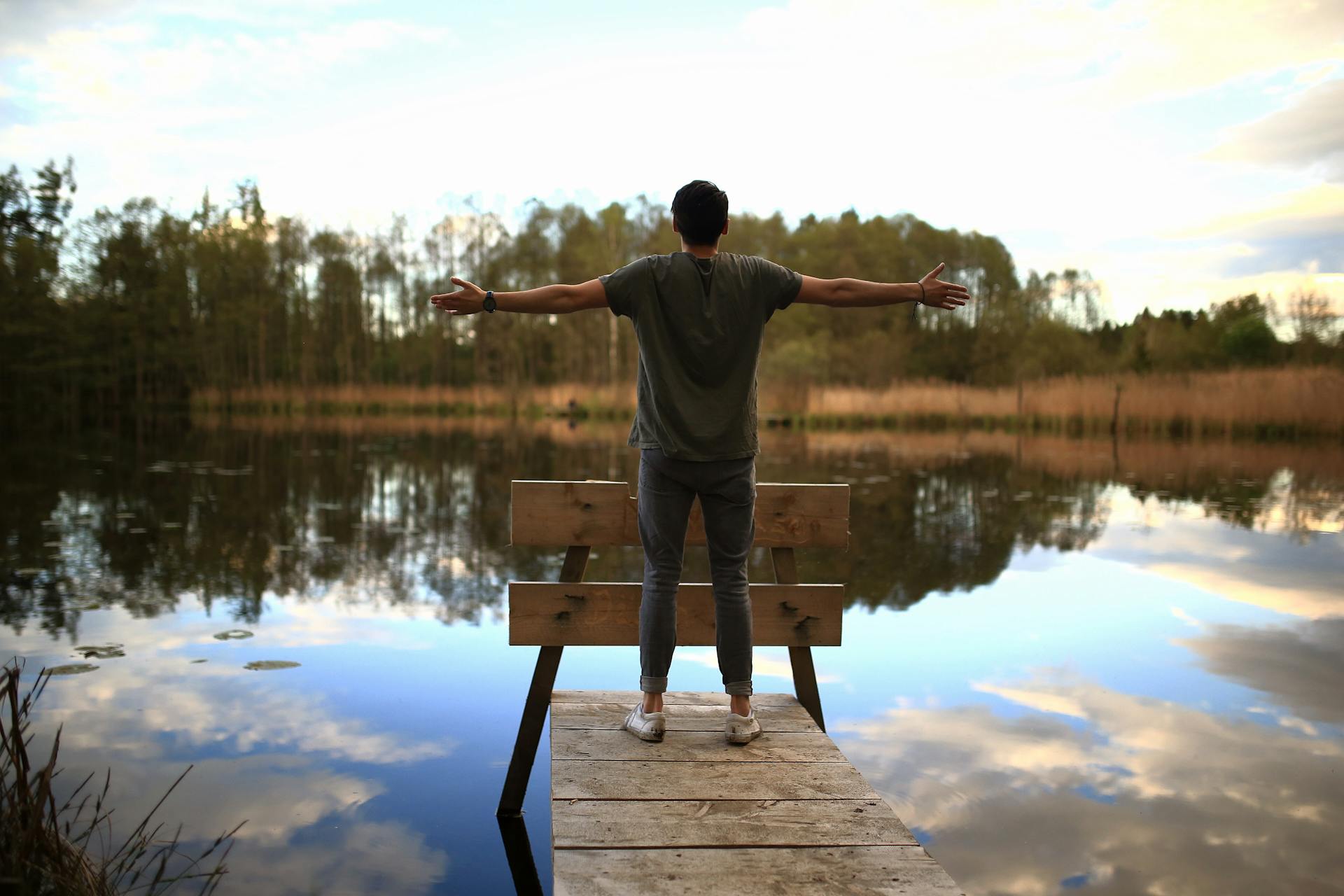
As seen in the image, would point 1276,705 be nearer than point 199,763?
No

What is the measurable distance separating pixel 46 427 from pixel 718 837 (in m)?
31.3

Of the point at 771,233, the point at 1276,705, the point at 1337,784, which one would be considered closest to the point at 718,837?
the point at 1337,784

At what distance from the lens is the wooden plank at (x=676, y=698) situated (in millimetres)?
3457

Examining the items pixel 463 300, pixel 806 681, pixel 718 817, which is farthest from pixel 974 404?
pixel 718 817

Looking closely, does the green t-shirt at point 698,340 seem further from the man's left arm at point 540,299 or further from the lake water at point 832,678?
the lake water at point 832,678

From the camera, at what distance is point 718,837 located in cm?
236

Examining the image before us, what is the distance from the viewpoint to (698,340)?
290 centimetres

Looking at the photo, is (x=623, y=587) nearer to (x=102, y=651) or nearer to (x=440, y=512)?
(x=102, y=651)

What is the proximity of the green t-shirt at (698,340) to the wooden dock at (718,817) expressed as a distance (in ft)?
2.84

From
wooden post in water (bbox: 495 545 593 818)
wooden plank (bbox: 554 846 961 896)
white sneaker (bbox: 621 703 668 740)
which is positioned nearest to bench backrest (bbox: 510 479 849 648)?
wooden post in water (bbox: 495 545 593 818)

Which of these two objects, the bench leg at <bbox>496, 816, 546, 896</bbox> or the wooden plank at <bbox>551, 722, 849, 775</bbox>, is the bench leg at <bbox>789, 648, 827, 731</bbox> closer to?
the wooden plank at <bbox>551, 722, 849, 775</bbox>

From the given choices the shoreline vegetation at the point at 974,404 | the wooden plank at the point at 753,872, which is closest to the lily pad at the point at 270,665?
the wooden plank at the point at 753,872

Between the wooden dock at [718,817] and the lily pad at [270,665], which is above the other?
the wooden dock at [718,817]

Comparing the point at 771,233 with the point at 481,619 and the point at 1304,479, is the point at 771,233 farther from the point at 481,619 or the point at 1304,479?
the point at 481,619
